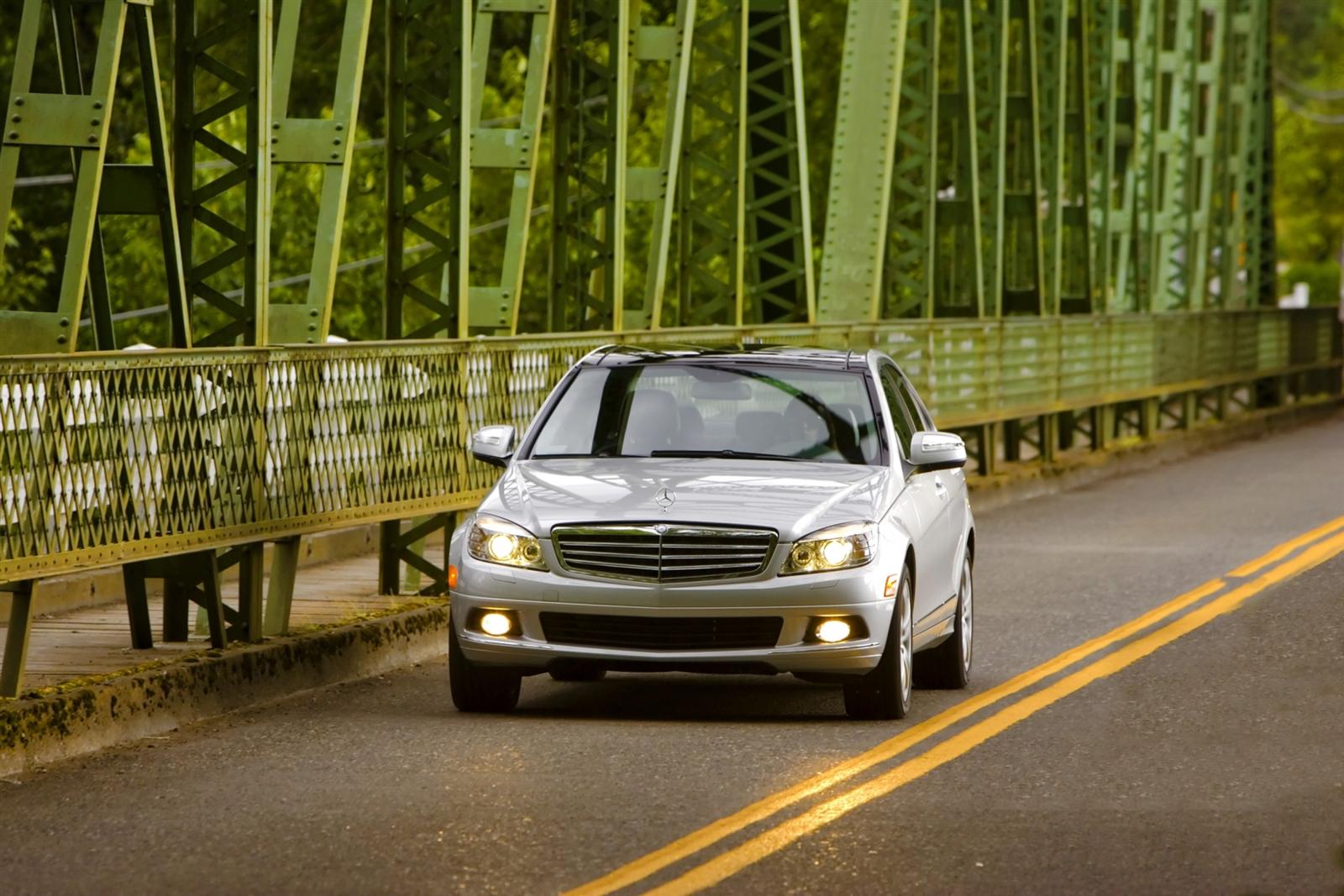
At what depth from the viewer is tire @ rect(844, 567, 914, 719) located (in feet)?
35.5

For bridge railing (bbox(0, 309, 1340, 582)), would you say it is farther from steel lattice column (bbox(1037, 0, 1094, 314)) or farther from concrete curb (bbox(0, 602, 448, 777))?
steel lattice column (bbox(1037, 0, 1094, 314))

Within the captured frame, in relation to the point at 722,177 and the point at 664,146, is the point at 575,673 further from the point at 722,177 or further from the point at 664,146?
the point at 722,177

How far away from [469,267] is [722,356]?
10.1 metres

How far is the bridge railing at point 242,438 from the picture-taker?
10094mm

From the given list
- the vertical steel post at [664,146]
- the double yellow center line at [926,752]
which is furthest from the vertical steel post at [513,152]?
the double yellow center line at [926,752]

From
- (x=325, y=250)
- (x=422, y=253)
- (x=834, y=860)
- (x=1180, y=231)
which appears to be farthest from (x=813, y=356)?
(x=422, y=253)

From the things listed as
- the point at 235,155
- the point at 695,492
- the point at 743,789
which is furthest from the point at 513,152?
the point at 743,789

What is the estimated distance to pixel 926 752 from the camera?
1012cm

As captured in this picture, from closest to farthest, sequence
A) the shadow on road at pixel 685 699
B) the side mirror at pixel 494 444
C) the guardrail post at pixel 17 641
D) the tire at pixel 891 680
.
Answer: the guardrail post at pixel 17 641 < the tire at pixel 891 680 < the shadow on road at pixel 685 699 < the side mirror at pixel 494 444

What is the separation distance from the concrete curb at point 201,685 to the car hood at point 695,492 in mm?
1312

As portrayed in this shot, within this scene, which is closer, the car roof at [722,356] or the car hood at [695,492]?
the car hood at [695,492]

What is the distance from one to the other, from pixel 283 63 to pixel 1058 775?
246 inches

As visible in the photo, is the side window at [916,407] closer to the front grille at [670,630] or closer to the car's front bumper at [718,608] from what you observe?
the car's front bumper at [718,608]

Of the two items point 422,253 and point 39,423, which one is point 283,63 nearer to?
point 39,423
